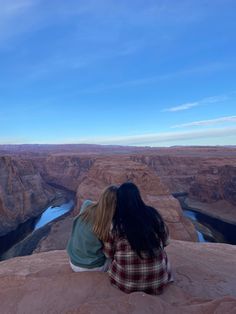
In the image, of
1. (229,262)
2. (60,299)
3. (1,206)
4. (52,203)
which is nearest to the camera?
(60,299)

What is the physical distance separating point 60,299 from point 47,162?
72.7m

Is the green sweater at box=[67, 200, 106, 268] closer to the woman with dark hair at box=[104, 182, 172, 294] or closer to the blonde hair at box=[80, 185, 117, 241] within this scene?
the blonde hair at box=[80, 185, 117, 241]

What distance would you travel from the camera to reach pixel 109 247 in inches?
176

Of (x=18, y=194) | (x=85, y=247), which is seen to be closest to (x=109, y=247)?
(x=85, y=247)

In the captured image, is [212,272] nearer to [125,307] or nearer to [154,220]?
[154,220]

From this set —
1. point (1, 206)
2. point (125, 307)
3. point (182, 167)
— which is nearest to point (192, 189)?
point (182, 167)

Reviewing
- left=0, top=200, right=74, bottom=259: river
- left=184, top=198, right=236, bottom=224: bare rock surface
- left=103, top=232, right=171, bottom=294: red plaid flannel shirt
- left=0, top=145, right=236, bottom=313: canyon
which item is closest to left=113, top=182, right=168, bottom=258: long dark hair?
left=103, top=232, right=171, bottom=294: red plaid flannel shirt

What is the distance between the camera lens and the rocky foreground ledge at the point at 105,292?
11.5ft

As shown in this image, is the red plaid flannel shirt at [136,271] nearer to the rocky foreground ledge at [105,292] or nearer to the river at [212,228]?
the rocky foreground ledge at [105,292]

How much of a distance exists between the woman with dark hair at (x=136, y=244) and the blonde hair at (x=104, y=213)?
0.07 metres

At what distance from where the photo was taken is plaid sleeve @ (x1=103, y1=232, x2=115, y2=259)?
14.4ft

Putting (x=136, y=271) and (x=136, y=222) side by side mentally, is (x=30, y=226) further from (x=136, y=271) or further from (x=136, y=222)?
(x=136, y=222)

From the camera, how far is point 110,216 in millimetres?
4289

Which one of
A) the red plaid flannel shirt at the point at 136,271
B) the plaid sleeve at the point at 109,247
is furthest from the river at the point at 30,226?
the red plaid flannel shirt at the point at 136,271
